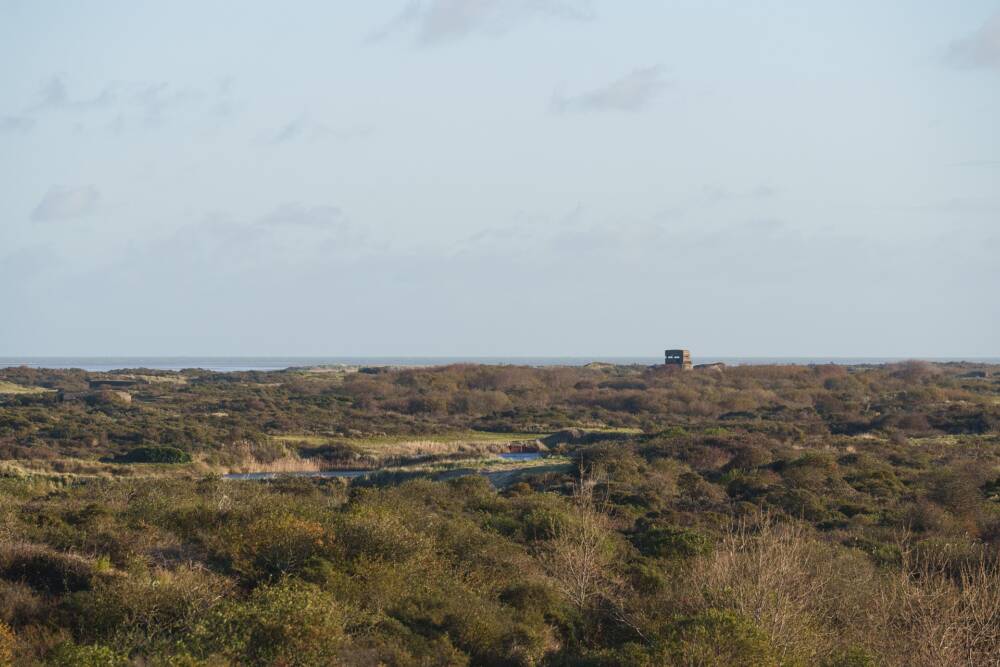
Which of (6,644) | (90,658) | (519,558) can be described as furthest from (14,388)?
(90,658)

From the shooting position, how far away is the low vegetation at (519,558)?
1188cm

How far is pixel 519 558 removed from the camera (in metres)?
18.9

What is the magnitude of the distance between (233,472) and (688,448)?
19.0 m

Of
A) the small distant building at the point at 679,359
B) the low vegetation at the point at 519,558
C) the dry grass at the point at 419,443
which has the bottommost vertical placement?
the dry grass at the point at 419,443

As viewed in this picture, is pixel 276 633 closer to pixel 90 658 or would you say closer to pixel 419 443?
pixel 90 658

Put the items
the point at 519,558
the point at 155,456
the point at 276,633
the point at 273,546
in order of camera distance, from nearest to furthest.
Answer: the point at 276,633, the point at 273,546, the point at 519,558, the point at 155,456

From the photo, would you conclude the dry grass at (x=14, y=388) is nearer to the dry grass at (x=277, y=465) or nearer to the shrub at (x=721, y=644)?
the dry grass at (x=277, y=465)

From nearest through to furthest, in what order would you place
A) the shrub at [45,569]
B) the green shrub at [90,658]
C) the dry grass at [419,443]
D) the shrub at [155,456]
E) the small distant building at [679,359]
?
the green shrub at [90,658] → the shrub at [45,569] → the shrub at [155,456] → the dry grass at [419,443] → the small distant building at [679,359]

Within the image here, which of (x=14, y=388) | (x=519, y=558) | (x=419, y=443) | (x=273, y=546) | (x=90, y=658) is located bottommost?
(x=419, y=443)

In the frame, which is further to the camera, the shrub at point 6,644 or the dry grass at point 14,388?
the dry grass at point 14,388

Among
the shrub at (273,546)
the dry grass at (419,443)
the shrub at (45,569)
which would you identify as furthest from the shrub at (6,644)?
the dry grass at (419,443)

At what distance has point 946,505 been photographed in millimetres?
26828

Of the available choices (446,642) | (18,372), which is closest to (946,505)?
(446,642)

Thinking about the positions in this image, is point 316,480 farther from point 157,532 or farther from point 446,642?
point 446,642
